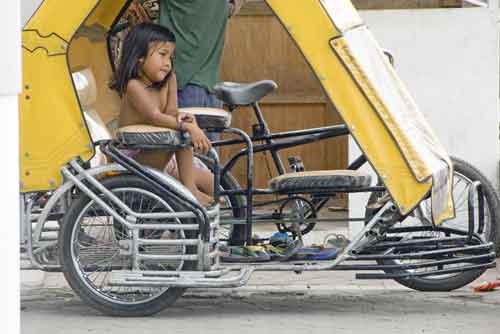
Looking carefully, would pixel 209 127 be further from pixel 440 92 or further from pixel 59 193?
pixel 440 92

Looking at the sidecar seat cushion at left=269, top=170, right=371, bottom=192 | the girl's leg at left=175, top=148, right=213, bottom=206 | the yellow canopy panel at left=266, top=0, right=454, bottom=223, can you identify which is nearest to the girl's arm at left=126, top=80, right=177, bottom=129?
the girl's leg at left=175, top=148, right=213, bottom=206

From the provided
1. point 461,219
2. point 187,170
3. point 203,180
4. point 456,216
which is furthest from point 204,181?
point 461,219

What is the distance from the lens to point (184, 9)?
7523 mm

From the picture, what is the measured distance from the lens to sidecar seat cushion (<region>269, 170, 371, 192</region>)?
281 inches

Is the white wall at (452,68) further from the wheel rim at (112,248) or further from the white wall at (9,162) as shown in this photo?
the white wall at (9,162)

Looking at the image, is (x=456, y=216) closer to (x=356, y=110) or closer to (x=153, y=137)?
(x=356, y=110)

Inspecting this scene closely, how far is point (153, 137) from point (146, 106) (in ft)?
0.66

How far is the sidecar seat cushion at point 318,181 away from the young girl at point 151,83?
0.43m

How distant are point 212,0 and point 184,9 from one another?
0.54 feet

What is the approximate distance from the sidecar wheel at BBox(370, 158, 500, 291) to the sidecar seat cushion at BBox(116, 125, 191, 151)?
121 centimetres

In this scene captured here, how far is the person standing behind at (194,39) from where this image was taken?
754 centimetres

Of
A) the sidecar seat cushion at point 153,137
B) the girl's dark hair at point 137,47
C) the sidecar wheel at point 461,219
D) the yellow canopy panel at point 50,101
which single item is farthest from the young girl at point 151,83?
the sidecar wheel at point 461,219

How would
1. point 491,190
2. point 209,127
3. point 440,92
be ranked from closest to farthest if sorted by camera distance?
1. point 209,127
2. point 491,190
3. point 440,92

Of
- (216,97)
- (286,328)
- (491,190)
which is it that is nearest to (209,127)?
(216,97)
